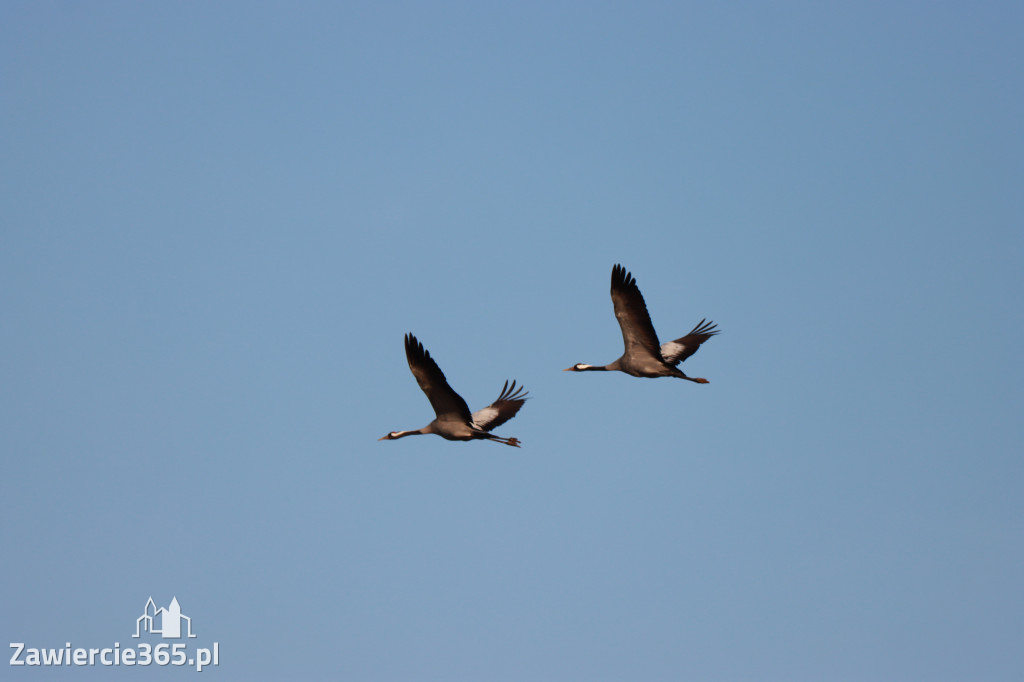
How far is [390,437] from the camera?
4150 cm

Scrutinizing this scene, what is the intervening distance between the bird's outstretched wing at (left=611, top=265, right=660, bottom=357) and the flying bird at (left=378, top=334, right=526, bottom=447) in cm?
380

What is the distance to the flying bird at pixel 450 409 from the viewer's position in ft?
123

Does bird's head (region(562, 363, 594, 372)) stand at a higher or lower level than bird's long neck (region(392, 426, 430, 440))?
higher

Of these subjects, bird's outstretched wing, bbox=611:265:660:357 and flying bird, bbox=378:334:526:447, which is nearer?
flying bird, bbox=378:334:526:447

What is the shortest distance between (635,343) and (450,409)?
7.55 metres

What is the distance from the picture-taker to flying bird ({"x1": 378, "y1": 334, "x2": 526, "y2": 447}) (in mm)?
37344

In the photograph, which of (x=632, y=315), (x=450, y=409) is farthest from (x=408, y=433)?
(x=632, y=315)

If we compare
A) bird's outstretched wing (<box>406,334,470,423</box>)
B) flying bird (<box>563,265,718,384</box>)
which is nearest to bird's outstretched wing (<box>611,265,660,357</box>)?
flying bird (<box>563,265,718,384</box>)

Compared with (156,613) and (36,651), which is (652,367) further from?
(156,613)

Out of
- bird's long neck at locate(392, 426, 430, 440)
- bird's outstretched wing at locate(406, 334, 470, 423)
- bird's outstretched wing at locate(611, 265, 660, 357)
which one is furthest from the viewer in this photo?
bird's outstretched wing at locate(611, 265, 660, 357)

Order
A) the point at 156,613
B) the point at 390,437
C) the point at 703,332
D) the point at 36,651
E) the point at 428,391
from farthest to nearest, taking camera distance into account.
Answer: the point at 156,613
the point at 36,651
the point at 703,332
the point at 390,437
the point at 428,391

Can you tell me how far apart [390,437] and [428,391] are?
3648mm

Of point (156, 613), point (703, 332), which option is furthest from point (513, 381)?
point (156, 613)

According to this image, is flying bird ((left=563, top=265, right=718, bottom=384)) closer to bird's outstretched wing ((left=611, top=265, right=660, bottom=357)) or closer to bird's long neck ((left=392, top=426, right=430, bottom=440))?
bird's outstretched wing ((left=611, top=265, right=660, bottom=357))
